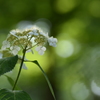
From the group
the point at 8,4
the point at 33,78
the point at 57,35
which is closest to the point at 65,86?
the point at 33,78

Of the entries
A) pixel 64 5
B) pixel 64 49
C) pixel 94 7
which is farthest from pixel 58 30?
pixel 94 7

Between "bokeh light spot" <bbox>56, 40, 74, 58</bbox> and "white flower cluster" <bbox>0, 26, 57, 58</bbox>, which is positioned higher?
"bokeh light spot" <bbox>56, 40, 74, 58</bbox>

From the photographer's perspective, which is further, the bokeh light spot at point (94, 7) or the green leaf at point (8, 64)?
the bokeh light spot at point (94, 7)

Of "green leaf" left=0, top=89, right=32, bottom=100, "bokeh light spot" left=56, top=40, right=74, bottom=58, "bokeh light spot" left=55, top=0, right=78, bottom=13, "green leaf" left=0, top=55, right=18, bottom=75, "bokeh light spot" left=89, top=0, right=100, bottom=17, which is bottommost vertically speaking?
"green leaf" left=0, top=89, right=32, bottom=100

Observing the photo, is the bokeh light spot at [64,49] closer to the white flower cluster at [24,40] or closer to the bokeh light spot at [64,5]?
the bokeh light spot at [64,5]

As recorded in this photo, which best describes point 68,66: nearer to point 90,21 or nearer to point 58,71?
point 58,71

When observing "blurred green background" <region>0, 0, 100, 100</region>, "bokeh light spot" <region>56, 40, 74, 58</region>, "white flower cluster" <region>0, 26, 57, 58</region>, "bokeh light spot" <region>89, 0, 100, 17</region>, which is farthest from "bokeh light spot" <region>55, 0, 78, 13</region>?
"white flower cluster" <region>0, 26, 57, 58</region>

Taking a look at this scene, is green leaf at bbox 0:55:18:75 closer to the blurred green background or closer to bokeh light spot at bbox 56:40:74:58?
the blurred green background

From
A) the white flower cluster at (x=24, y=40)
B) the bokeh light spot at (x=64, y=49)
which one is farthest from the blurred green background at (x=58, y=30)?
the white flower cluster at (x=24, y=40)
